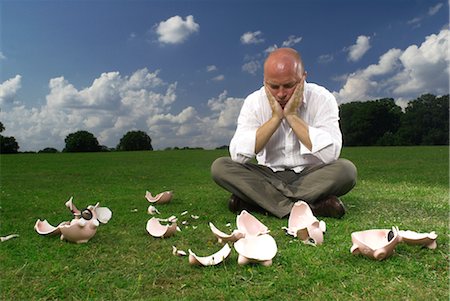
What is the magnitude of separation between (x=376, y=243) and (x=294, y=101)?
1860 mm

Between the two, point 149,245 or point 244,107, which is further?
point 244,107

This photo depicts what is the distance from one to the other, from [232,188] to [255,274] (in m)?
2.18

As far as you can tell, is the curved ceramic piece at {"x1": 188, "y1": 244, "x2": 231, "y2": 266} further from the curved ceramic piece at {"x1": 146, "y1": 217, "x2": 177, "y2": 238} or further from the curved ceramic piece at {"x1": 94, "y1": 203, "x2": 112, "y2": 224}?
the curved ceramic piece at {"x1": 94, "y1": 203, "x2": 112, "y2": 224}

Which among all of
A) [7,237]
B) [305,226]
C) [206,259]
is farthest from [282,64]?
[7,237]

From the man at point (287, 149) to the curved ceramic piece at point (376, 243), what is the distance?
1360 millimetres

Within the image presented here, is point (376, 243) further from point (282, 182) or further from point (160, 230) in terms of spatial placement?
point (282, 182)

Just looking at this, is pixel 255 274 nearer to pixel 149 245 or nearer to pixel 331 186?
pixel 149 245

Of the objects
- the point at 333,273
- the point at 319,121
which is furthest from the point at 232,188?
the point at 333,273

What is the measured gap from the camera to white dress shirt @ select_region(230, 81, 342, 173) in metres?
4.52

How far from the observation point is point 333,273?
256 centimetres

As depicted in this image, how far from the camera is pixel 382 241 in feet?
9.63

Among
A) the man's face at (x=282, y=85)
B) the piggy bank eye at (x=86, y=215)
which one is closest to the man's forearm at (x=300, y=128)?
the man's face at (x=282, y=85)

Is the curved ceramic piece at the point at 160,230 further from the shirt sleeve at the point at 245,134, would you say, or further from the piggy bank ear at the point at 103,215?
the shirt sleeve at the point at 245,134

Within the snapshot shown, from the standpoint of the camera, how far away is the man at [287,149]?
438 centimetres
